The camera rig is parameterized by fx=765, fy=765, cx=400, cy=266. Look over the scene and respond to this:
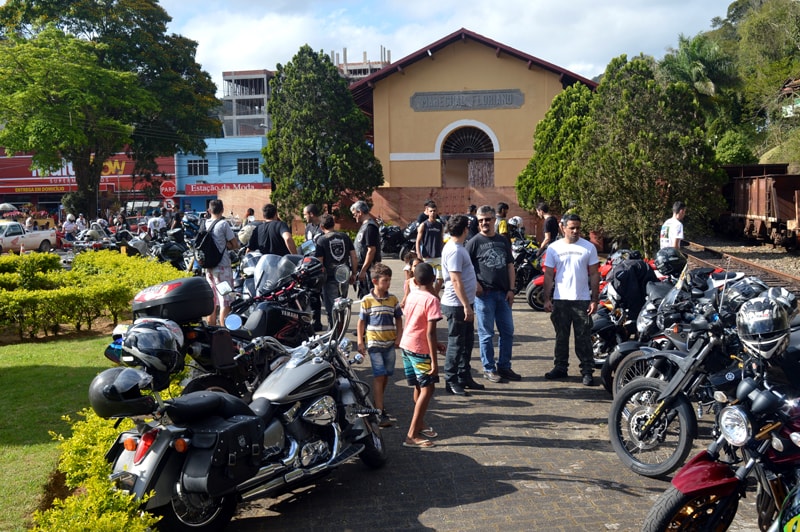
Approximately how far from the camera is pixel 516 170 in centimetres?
2988

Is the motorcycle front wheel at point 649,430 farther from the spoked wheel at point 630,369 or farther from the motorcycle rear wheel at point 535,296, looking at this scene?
the motorcycle rear wheel at point 535,296

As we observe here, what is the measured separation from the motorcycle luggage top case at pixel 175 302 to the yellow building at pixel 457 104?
24.7 m

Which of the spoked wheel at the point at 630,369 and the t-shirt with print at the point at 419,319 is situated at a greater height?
the t-shirt with print at the point at 419,319

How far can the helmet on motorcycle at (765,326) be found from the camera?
4234 millimetres

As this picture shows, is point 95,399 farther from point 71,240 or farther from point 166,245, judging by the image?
point 71,240

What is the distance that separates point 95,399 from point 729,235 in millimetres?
28402

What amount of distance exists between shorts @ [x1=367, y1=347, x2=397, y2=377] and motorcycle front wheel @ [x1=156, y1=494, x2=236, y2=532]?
7.52 feet

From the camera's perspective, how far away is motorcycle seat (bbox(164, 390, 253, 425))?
13.9 feet

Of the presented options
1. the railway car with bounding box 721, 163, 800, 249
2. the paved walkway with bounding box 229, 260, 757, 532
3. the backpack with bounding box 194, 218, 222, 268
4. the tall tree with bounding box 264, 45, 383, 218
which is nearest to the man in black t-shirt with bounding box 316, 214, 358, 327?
the backpack with bounding box 194, 218, 222, 268

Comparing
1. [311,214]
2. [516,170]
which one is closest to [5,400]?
[311,214]

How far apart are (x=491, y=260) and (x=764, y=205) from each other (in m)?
17.9

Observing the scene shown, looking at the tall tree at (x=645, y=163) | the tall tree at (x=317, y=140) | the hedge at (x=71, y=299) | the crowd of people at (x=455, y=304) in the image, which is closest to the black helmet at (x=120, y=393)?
the crowd of people at (x=455, y=304)

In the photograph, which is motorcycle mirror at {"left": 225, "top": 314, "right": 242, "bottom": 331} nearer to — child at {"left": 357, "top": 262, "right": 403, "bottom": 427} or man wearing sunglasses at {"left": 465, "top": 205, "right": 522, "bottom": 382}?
child at {"left": 357, "top": 262, "right": 403, "bottom": 427}

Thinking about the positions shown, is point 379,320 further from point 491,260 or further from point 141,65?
point 141,65
